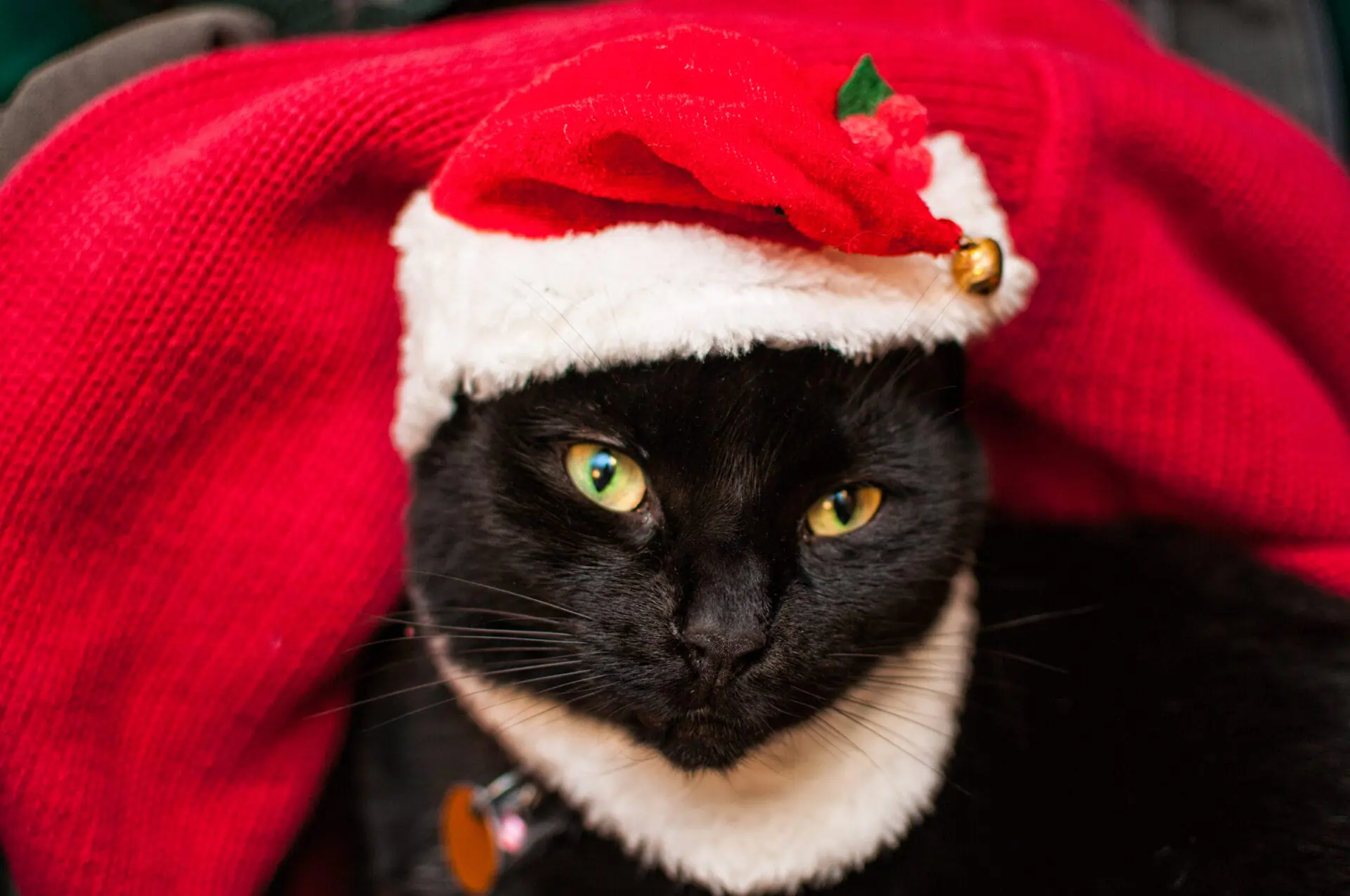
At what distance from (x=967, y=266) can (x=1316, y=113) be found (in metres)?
0.69

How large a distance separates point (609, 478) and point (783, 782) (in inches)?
10.4

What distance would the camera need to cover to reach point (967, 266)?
22.8 inches

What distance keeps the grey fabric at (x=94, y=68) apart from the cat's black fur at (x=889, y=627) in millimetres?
355

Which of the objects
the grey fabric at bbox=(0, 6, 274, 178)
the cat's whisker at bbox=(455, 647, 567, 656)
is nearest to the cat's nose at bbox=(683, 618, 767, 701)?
the cat's whisker at bbox=(455, 647, 567, 656)

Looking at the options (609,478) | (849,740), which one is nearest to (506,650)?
(609,478)

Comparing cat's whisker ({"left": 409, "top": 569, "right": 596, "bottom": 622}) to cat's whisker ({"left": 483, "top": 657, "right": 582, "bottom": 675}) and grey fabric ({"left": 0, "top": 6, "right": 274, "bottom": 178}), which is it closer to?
cat's whisker ({"left": 483, "top": 657, "right": 582, "bottom": 675})

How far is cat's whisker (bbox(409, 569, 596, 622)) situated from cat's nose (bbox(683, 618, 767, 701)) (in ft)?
0.24

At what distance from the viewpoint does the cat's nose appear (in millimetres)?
550

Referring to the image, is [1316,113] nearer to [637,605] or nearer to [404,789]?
[637,605]

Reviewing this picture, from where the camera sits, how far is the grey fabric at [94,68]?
66 centimetres

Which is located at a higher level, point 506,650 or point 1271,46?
point 1271,46

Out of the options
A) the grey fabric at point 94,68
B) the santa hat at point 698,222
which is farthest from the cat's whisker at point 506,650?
the grey fabric at point 94,68

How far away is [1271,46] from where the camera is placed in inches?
39.1

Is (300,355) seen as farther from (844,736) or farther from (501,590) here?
(844,736)
